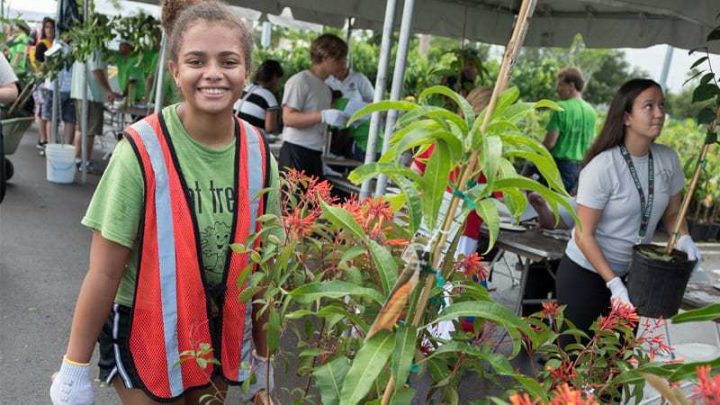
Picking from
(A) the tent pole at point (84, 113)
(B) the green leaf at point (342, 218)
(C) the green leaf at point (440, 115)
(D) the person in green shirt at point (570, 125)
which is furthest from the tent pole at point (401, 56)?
(A) the tent pole at point (84, 113)

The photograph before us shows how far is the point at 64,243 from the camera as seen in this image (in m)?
5.62

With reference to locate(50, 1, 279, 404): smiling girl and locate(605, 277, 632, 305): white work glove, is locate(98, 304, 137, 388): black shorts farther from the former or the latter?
locate(605, 277, 632, 305): white work glove

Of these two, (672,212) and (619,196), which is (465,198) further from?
(672,212)

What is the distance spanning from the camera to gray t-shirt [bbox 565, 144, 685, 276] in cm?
293

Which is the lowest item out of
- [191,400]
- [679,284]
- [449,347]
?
[191,400]

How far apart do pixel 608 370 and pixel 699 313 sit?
43 centimetres

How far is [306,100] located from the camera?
5.28 m

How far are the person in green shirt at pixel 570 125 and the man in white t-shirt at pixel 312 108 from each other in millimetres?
2936

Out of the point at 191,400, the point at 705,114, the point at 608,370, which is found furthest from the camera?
the point at 705,114

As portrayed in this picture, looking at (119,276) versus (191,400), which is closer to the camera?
(119,276)

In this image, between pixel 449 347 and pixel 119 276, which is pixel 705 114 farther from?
pixel 119 276

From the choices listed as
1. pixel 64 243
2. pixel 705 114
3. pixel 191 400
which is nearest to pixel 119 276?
pixel 191 400

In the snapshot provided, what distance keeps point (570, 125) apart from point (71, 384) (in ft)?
21.6

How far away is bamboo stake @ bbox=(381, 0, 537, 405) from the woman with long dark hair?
199 cm
